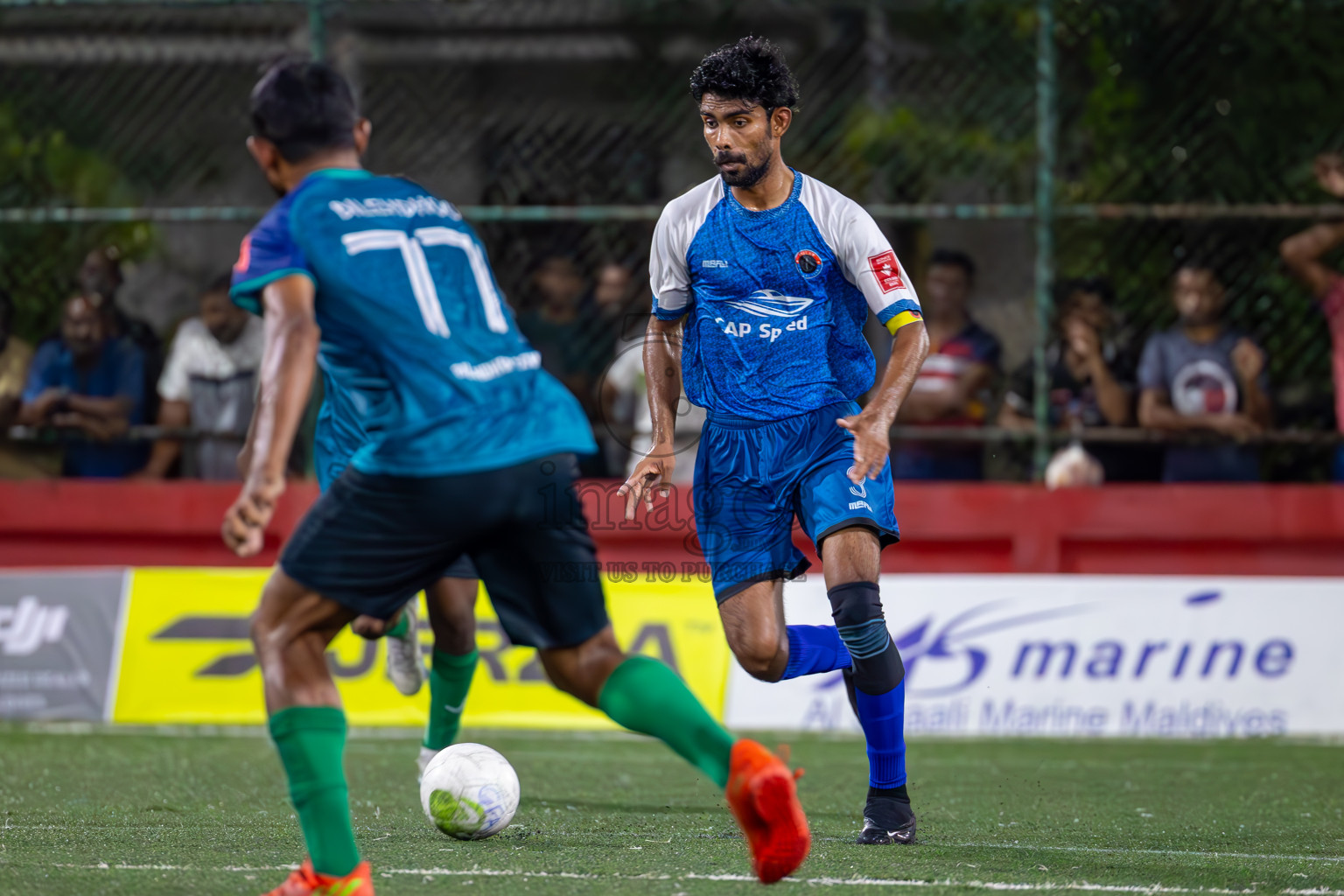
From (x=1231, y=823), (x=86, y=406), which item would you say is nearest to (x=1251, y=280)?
(x=1231, y=823)

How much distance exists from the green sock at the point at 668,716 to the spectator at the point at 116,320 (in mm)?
7468

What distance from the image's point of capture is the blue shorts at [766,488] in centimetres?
556

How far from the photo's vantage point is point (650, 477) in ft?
18.1

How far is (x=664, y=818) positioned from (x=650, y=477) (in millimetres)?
1332

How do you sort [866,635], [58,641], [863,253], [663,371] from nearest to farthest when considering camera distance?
[866,635] → [863,253] → [663,371] → [58,641]

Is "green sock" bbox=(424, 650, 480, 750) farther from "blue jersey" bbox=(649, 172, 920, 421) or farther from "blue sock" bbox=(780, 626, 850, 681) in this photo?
"blue jersey" bbox=(649, 172, 920, 421)

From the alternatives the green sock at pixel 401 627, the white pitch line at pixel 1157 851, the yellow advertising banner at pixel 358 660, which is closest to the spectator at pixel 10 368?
the yellow advertising banner at pixel 358 660

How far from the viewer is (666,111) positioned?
11039 mm

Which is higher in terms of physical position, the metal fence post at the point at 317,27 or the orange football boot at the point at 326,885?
the metal fence post at the point at 317,27

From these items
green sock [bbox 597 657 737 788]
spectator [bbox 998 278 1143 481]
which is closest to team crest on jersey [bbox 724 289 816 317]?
green sock [bbox 597 657 737 788]

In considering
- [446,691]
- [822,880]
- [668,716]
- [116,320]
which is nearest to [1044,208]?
[446,691]

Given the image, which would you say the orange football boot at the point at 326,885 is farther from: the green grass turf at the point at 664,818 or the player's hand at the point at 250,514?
the player's hand at the point at 250,514

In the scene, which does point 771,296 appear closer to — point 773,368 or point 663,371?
point 773,368

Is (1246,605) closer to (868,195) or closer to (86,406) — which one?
(868,195)
